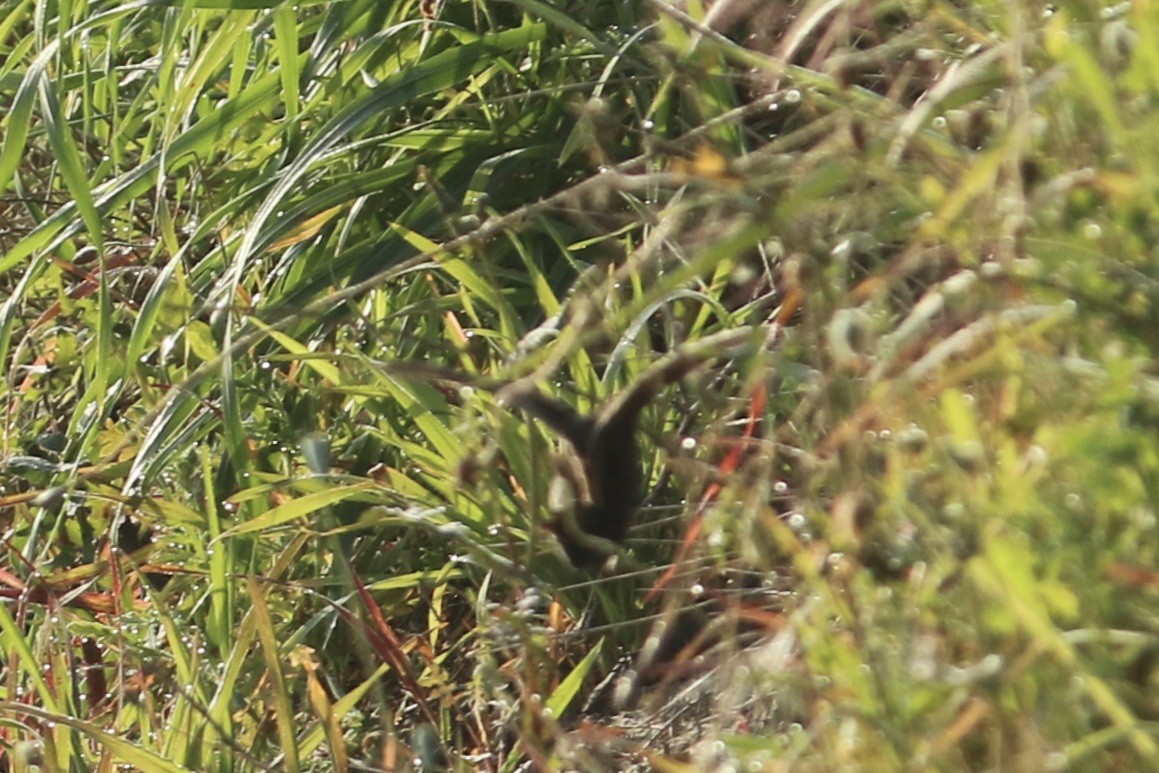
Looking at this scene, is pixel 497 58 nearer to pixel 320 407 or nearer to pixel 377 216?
pixel 377 216

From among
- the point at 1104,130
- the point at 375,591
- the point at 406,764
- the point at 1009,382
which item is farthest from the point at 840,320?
the point at 375,591

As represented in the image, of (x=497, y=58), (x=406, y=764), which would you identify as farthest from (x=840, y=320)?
(x=497, y=58)

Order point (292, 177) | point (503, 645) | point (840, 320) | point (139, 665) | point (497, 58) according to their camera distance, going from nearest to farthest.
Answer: point (840, 320), point (503, 645), point (139, 665), point (292, 177), point (497, 58)

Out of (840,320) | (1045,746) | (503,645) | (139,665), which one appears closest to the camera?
(1045,746)

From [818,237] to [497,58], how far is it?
1.04m

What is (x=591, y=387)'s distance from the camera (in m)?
2.01

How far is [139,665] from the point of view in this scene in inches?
81.7

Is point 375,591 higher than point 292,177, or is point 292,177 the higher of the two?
point 292,177

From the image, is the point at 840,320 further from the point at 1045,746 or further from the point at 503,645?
the point at 503,645

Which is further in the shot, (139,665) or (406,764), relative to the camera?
(139,665)

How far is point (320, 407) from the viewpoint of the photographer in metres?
2.32

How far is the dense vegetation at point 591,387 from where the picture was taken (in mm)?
1158

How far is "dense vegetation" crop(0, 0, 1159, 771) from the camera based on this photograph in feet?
3.80

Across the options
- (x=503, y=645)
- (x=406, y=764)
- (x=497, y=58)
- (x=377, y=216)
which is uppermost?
(x=497, y=58)
